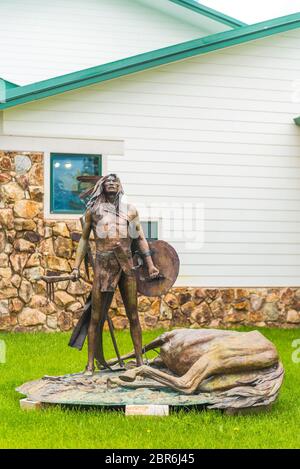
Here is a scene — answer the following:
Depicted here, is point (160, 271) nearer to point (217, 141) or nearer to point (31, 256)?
point (31, 256)

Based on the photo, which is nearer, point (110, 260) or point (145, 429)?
point (145, 429)

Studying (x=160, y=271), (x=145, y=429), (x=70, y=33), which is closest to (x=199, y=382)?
(x=145, y=429)

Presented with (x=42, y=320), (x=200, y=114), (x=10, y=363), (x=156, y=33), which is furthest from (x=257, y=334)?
(x=156, y=33)

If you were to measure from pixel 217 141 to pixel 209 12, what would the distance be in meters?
4.57

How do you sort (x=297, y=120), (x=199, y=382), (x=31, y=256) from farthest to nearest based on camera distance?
(x=297, y=120) → (x=31, y=256) → (x=199, y=382)

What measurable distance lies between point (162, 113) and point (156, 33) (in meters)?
4.31

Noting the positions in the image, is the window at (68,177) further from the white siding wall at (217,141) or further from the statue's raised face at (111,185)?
the statue's raised face at (111,185)

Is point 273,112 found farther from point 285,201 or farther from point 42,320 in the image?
point 42,320

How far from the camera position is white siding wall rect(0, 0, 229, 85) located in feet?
58.0

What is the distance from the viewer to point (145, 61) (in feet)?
47.1

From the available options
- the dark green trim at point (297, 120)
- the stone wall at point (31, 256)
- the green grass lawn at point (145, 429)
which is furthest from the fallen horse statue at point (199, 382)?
the dark green trim at point (297, 120)

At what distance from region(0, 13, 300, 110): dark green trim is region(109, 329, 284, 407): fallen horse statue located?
6734 mm

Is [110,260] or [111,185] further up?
[111,185]

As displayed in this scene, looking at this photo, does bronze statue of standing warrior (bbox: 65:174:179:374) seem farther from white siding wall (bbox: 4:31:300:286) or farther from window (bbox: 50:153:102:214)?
white siding wall (bbox: 4:31:300:286)
